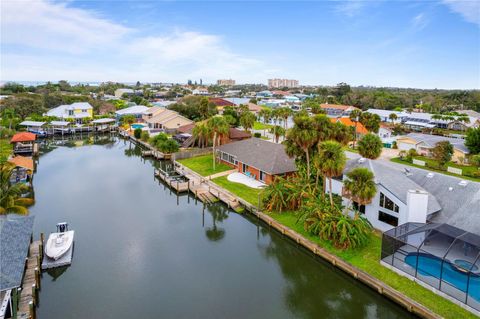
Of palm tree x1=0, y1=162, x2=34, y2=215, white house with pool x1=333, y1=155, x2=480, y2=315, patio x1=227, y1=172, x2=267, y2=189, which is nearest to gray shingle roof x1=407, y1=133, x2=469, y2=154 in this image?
white house with pool x1=333, y1=155, x2=480, y2=315

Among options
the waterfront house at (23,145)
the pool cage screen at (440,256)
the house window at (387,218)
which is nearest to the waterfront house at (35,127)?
the waterfront house at (23,145)

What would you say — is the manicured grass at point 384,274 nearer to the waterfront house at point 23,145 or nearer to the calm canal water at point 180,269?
the calm canal water at point 180,269

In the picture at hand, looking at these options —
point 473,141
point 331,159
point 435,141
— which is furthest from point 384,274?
point 435,141

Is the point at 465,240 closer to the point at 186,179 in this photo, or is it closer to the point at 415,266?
the point at 415,266

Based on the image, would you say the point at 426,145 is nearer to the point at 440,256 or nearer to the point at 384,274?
the point at 440,256

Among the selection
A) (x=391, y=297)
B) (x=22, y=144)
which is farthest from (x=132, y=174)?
(x=391, y=297)

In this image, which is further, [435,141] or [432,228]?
[435,141]
